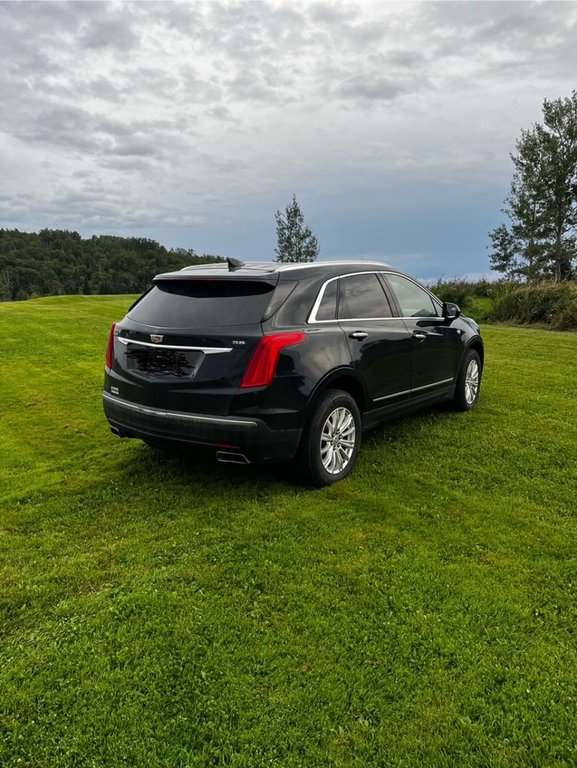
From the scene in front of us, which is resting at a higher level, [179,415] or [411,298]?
[411,298]

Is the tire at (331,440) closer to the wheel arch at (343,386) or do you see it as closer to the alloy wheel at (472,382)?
the wheel arch at (343,386)

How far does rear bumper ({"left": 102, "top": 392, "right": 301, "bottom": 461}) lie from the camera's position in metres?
3.79

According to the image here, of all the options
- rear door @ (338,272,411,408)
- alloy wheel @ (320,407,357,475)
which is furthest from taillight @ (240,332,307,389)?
rear door @ (338,272,411,408)

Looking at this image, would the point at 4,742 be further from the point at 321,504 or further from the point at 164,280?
the point at 164,280

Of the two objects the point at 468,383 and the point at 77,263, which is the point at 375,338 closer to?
the point at 468,383

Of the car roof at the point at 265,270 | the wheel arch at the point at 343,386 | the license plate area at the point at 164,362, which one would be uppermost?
the car roof at the point at 265,270

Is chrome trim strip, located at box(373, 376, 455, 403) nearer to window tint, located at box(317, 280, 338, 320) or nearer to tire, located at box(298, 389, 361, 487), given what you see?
tire, located at box(298, 389, 361, 487)

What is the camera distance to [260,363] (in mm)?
3770

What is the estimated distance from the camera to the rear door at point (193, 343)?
150 inches

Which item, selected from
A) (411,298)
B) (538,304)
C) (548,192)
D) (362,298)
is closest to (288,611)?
(362,298)

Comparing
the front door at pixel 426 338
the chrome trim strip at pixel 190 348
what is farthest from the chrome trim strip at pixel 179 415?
the front door at pixel 426 338

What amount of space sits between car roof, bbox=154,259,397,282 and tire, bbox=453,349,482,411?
2197mm

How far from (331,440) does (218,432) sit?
39.3 inches

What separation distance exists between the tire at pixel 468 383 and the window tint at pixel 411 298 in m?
0.87
